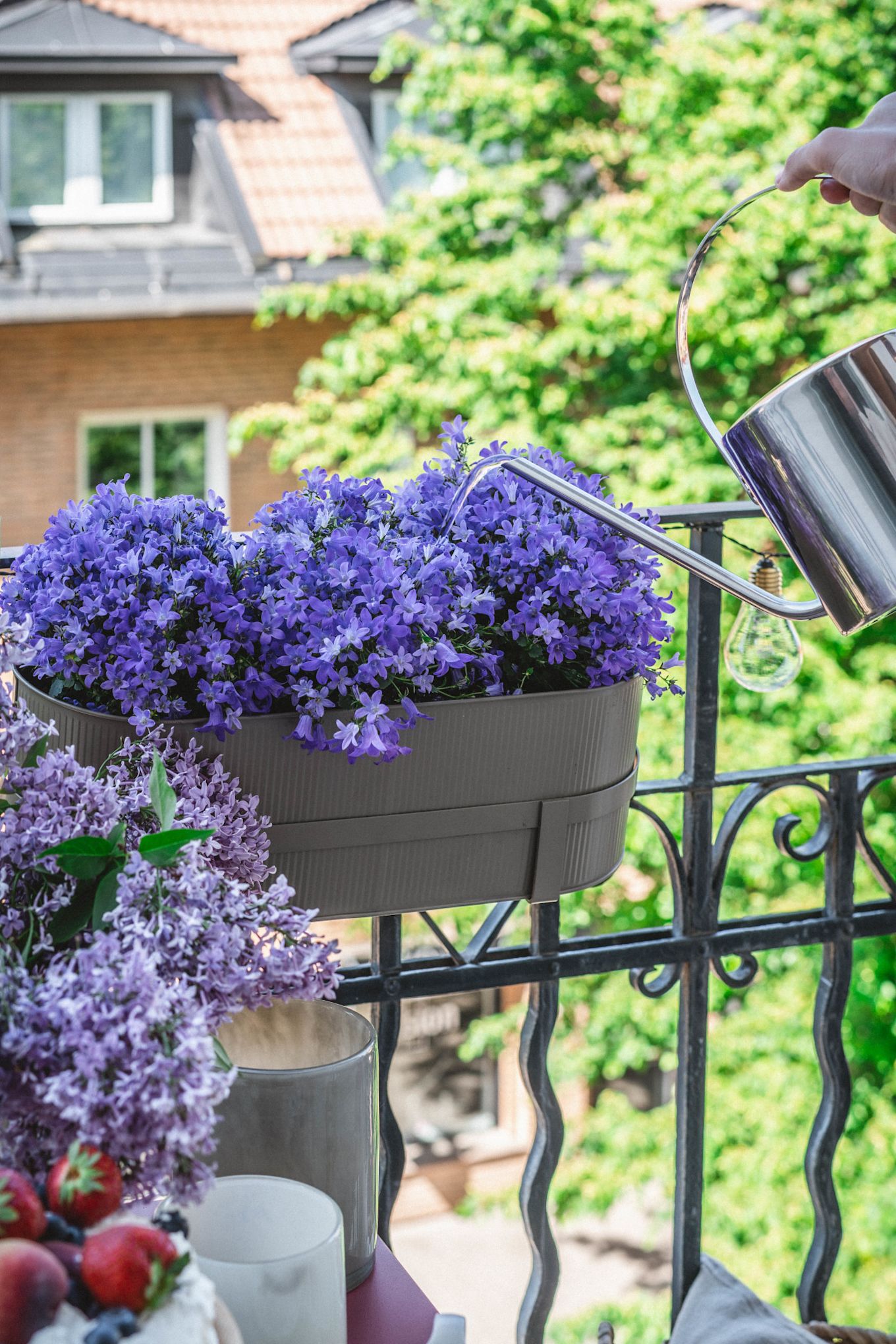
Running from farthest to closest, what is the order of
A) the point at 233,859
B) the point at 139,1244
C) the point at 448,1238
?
the point at 448,1238, the point at 233,859, the point at 139,1244

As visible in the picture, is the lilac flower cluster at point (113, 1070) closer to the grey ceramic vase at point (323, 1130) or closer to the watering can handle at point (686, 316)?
the grey ceramic vase at point (323, 1130)

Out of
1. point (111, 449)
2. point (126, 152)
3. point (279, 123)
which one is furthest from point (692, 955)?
point (126, 152)

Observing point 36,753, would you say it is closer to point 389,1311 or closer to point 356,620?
point 356,620

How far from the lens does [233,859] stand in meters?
0.69

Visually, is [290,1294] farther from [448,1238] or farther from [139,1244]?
[448,1238]

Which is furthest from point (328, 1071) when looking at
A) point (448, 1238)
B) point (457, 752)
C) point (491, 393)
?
point (448, 1238)

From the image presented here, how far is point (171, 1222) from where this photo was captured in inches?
20.2

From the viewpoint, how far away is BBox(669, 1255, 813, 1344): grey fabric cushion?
3.42ft

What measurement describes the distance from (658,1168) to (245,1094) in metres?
5.34

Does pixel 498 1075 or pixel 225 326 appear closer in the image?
pixel 225 326

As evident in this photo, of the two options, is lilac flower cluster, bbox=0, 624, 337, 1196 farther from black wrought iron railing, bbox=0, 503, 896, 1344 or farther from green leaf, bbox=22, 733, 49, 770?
black wrought iron railing, bbox=0, 503, 896, 1344

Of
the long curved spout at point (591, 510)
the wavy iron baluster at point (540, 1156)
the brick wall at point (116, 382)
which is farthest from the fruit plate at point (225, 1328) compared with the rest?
the brick wall at point (116, 382)

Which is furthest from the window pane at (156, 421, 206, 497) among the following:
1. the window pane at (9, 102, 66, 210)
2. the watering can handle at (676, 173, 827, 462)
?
the watering can handle at (676, 173, 827, 462)

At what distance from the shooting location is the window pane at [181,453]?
632 cm
